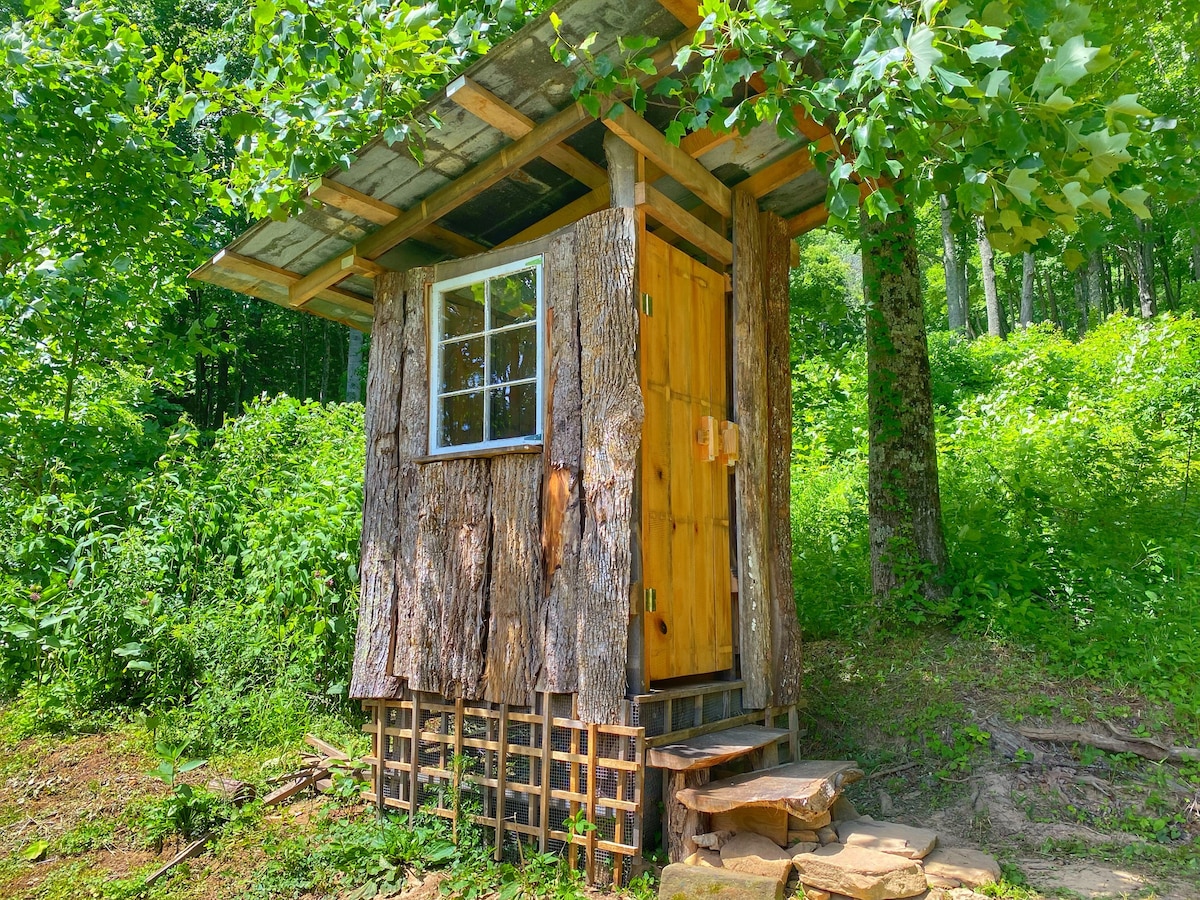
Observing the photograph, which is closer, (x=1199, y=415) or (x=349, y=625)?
(x=349, y=625)

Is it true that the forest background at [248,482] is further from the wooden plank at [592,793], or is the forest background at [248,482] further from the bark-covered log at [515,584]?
the wooden plank at [592,793]

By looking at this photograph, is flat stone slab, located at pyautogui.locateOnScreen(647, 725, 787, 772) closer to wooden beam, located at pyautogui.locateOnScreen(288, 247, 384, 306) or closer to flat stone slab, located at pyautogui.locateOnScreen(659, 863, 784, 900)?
flat stone slab, located at pyautogui.locateOnScreen(659, 863, 784, 900)

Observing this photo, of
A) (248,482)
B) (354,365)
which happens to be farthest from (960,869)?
(354,365)

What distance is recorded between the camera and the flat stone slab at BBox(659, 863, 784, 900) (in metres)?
3.58

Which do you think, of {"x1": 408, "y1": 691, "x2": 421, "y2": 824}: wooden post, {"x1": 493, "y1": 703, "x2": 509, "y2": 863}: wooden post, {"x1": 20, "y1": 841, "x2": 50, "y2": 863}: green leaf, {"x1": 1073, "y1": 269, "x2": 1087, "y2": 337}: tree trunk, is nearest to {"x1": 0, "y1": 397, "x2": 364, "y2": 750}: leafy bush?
{"x1": 20, "y1": 841, "x2": 50, "y2": 863}: green leaf

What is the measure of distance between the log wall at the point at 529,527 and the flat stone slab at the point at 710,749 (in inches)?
13.3

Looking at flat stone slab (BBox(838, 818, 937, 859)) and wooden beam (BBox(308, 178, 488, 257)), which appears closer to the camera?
flat stone slab (BBox(838, 818, 937, 859))

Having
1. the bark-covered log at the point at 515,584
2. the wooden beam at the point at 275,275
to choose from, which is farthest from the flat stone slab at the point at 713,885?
the wooden beam at the point at 275,275

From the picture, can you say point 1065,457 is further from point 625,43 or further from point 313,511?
point 313,511

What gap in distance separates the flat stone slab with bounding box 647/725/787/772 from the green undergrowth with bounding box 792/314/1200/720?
2.25 meters

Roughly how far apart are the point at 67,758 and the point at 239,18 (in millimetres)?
5446

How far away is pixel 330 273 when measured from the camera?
5.88 metres

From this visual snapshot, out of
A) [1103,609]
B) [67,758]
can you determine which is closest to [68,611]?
[67,758]

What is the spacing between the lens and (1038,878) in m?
3.78
